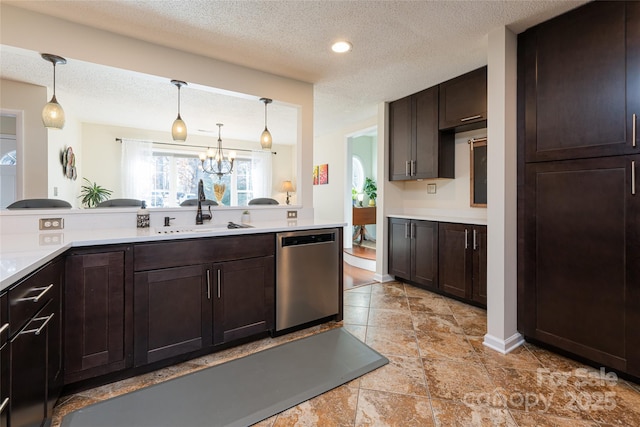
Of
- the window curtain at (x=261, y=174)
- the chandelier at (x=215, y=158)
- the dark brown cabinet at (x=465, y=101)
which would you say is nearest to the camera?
the dark brown cabinet at (x=465, y=101)

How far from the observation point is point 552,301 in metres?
2.04

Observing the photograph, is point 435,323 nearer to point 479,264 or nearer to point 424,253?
point 479,264

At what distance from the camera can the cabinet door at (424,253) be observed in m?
3.26

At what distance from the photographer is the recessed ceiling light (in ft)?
7.59

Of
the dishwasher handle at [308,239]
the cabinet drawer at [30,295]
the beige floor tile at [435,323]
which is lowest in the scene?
the beige floor tile at [435,323]

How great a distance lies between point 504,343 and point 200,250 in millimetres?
2301

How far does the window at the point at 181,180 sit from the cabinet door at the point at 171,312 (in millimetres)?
3954

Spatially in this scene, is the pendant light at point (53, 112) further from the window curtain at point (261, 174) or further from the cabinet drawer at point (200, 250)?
the window curtain at point (261, 174)

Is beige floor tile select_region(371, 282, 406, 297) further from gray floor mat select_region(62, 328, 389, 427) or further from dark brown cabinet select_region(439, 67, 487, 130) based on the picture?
dark brown cabinet select_region(439, 67, 487, 130)

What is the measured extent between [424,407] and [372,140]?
6.31m

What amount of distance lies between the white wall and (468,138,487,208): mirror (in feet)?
5.99

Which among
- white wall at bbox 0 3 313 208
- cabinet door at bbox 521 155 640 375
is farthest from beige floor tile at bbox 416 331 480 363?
white wall at bbox 0 3 313 208

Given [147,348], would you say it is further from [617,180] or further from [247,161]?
[247,161]

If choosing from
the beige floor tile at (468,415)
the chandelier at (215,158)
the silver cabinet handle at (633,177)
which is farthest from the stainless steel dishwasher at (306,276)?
the chandelier at (215,158)
